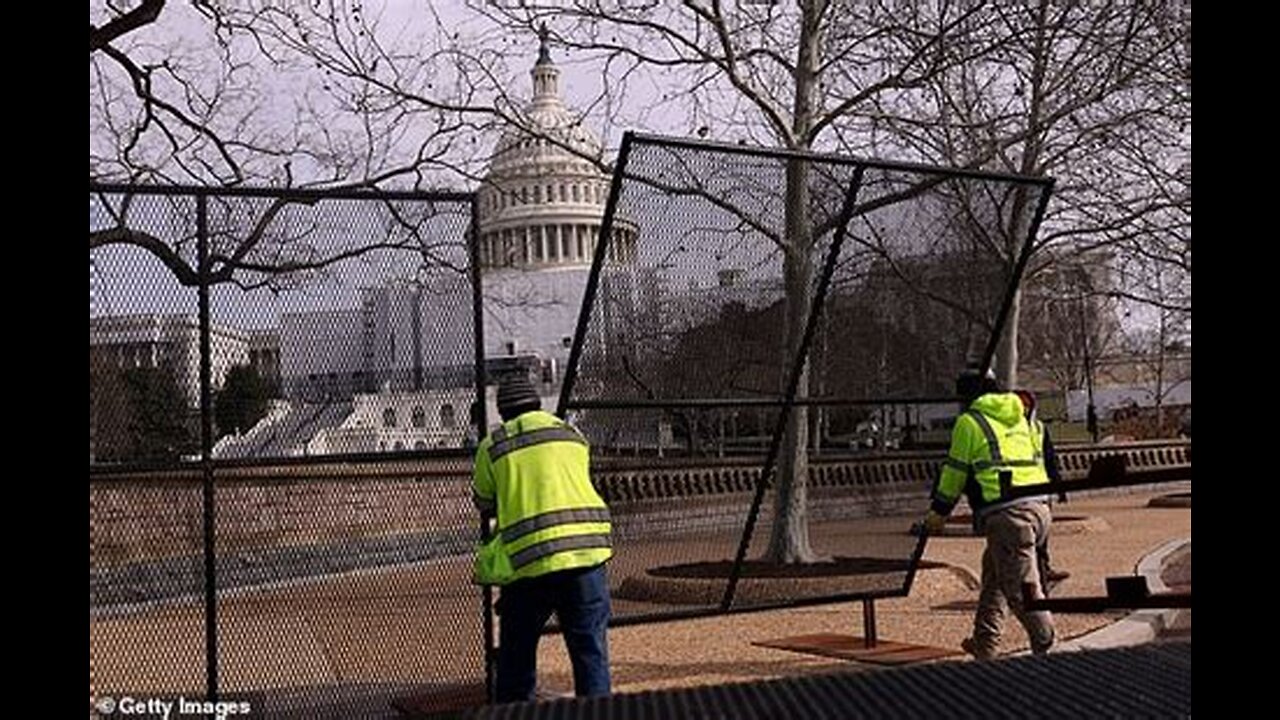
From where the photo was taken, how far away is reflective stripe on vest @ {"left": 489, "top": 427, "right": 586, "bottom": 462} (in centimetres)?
673

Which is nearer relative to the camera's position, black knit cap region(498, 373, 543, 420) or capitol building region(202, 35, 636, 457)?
black knit cap region(498, 373, 543, 420)

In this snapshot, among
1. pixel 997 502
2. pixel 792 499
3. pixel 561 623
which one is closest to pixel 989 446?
pixel 997 502

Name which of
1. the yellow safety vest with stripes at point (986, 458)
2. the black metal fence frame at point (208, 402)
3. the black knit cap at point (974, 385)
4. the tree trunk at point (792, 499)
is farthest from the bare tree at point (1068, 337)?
the black metal fence frame at point (208, 402)

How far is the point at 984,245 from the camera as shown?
1095 centimetres

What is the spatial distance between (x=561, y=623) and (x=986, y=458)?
9.71 feet

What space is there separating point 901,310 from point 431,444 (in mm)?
3735

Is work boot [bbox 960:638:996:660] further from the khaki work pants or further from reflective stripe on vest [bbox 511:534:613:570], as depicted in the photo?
reflective stripe on vest [bbox 511:534:613:570]

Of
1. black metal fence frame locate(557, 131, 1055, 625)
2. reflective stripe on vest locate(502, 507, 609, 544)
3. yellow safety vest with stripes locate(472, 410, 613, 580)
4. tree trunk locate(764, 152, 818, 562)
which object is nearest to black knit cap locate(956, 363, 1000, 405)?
black metal fence frame locate(557, 131, 1055, 625)

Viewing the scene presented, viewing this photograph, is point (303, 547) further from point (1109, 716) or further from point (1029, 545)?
point (1109, 716)

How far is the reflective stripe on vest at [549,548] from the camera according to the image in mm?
6625

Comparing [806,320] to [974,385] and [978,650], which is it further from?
[978,650]

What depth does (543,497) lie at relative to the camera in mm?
6672

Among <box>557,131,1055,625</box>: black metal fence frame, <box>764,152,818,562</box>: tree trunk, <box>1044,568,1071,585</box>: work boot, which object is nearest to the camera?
<box>557,131,1055,625</box>: black metal fence frame
